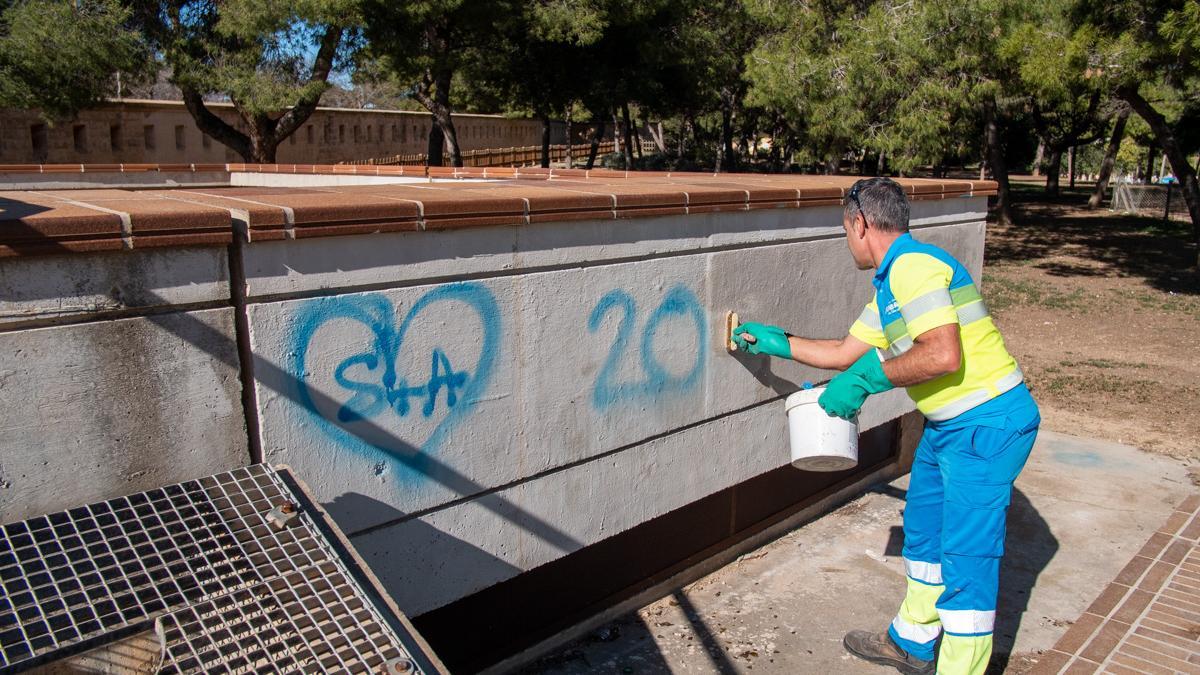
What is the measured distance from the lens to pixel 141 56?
17062mm

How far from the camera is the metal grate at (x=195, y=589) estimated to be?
1853mm

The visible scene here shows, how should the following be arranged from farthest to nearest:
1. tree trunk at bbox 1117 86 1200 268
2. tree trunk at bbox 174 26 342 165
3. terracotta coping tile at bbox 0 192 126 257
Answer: tree trunk at bbox 174 26 342 165 < tree trunk at bbox 1117 86 1200 268 < terracotta coping tile at bbox 0 192 126 257

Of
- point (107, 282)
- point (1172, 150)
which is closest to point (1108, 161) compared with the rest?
point (1172, 150)

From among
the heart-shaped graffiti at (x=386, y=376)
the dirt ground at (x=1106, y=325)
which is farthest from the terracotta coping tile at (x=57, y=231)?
the dirt ground at (x=1106, y=325)

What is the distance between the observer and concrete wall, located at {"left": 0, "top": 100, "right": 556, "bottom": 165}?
68.2ft

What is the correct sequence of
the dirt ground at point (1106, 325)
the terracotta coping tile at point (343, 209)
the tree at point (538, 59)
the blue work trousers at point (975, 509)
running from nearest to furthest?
the terracotta coping tile at point (343, 209) → the blue work trousers at point (975, 509) → the dirt ground at point (1106, 325) → the tree at point (538, 59)

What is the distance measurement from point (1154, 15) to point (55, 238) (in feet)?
44.3

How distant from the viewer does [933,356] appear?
330 centimetres

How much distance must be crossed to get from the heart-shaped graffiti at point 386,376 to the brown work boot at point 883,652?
202 centimetres

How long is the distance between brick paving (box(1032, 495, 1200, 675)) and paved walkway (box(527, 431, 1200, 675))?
0.5 inches

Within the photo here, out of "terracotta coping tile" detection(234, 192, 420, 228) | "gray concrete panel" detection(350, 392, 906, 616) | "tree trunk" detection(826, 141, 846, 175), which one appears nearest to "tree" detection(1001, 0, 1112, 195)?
"tree trunk" detection(826, 141, 846, 175)

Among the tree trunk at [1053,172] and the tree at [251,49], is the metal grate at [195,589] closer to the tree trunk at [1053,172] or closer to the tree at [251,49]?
the tree at [251,49]

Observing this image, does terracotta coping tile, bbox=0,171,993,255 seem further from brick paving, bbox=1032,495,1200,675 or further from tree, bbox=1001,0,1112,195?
tree, bbox=1001,0,1112,195

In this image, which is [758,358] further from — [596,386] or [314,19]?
[314,19]
